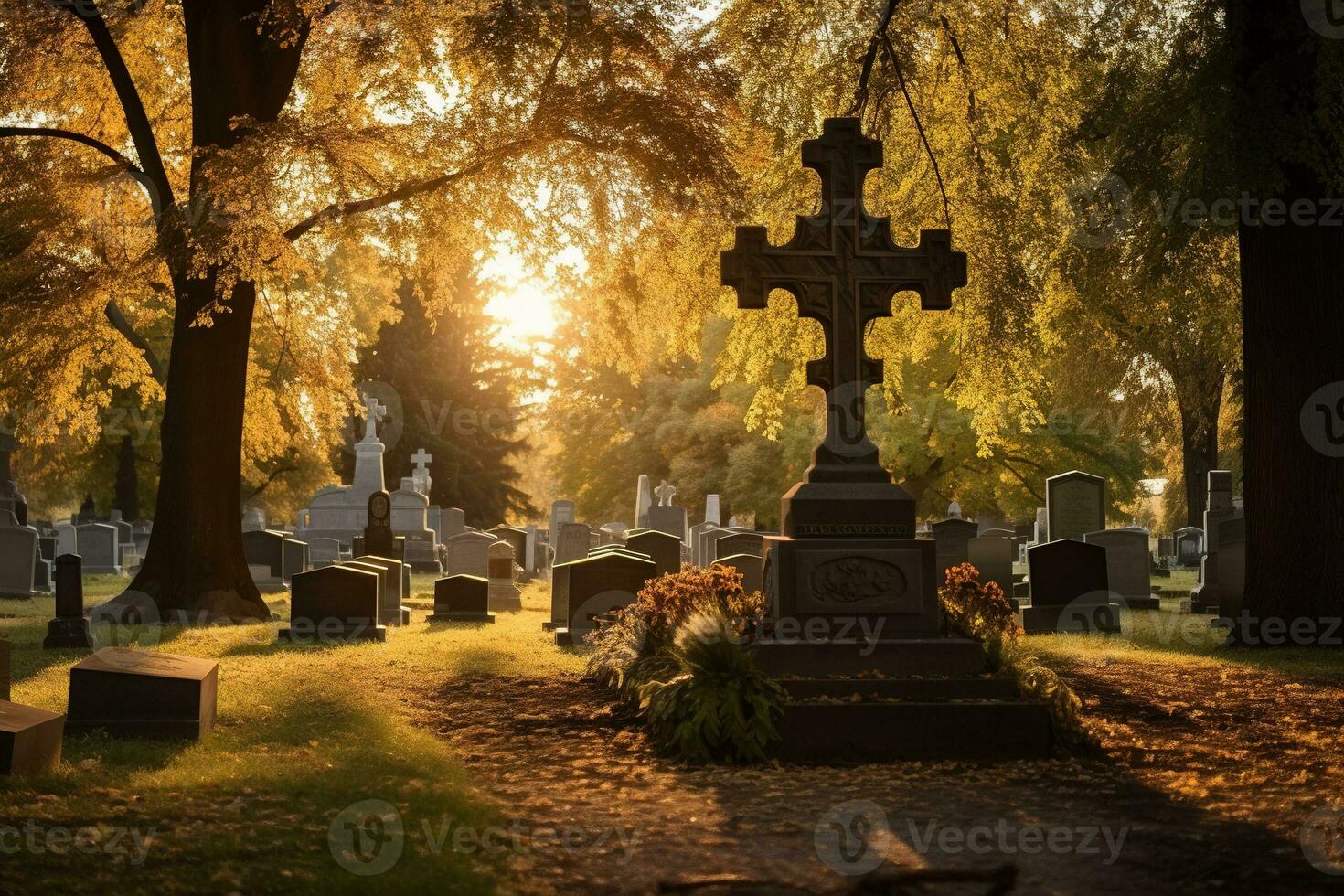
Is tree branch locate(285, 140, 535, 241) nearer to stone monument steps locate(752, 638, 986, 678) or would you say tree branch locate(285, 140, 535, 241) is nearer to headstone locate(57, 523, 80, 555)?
Result: stone monument steps locate(752, 638, 986, 678)

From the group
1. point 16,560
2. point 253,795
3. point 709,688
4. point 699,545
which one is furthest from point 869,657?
A: point 16,560

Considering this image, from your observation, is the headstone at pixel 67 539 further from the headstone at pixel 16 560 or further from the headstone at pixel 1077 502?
the headstone at pixel 1077 502

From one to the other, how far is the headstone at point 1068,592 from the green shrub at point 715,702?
8788 millimetres

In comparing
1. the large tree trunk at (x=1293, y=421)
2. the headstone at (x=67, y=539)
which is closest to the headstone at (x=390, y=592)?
the large tree trunk at (x=1293, y=421)

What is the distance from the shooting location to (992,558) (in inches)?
774

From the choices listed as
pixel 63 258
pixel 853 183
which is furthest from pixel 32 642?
pixel 853 183

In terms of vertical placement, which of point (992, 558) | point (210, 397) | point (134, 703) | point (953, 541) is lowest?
point (134, 703)

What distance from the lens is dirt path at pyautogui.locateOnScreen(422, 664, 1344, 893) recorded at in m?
4.81

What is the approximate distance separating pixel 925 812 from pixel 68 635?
10110mm

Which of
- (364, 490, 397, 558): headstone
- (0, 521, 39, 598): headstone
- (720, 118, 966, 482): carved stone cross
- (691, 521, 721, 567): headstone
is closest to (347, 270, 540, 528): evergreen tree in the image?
(691, 521, 721, 567): headstone

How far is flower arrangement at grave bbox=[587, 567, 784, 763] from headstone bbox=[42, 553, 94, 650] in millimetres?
6698

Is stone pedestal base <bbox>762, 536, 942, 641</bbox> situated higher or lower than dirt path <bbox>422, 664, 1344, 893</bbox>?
higher

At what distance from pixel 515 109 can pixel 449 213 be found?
2309 millimetres

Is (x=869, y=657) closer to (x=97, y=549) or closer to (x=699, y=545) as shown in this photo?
(x=699, y=545)
